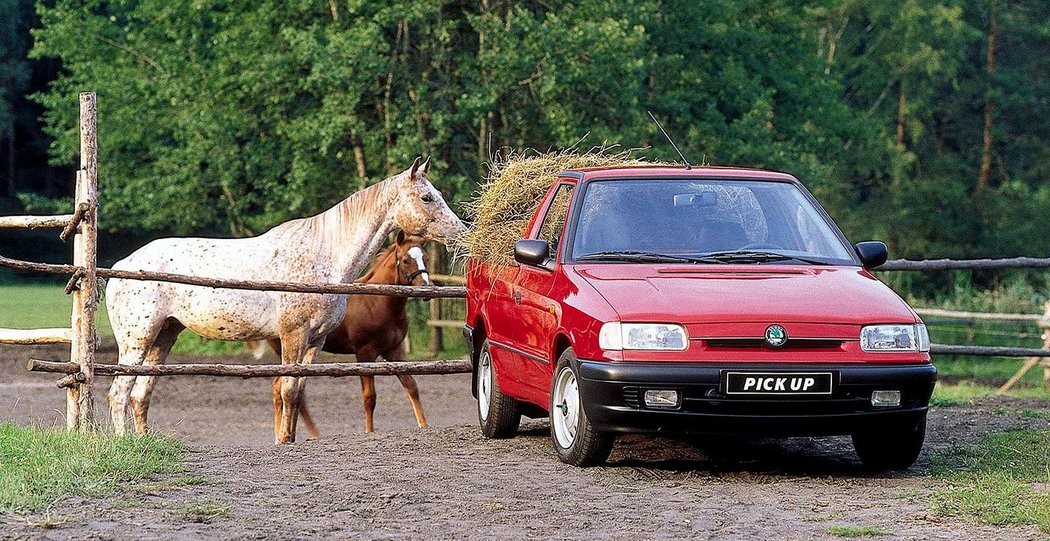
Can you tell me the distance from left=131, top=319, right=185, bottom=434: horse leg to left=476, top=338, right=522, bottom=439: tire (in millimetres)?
2783

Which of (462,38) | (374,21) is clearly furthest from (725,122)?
(374,21)

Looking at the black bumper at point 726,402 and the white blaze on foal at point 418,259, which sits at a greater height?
the white blaze on foal at point 418,259

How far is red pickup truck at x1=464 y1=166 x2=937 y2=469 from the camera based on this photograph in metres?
6.74

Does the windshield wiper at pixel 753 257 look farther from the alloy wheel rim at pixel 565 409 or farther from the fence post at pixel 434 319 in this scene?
the fence post at pixel 434 319

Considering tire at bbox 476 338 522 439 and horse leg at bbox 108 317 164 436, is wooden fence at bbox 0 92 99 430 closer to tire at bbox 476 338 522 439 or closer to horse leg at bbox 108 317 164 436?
horse leg at bbox 108 317 164 436

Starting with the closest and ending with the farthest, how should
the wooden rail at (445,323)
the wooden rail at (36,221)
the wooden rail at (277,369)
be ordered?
the wooden rail at (36,221)
the wooden rail at (277,369)
the wooden rail at (445,323)

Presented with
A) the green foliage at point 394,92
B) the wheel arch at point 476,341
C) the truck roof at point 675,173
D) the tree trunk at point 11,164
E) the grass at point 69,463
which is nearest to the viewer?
the grass at point 69,463

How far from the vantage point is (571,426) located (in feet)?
24.5

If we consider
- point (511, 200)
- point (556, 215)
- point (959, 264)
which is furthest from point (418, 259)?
point (959, 264)

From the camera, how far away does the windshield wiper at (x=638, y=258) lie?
7.57 m

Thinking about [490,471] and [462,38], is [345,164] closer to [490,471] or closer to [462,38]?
[462,38]

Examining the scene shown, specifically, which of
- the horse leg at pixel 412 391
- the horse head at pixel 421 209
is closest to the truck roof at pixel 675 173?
the horse head at pixel 421 209

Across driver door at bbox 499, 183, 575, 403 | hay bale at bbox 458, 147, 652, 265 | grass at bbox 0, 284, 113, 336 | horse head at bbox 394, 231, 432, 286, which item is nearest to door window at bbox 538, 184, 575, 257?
driver door at bbox 499, 183, 575, 403

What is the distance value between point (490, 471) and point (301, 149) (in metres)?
15.1
